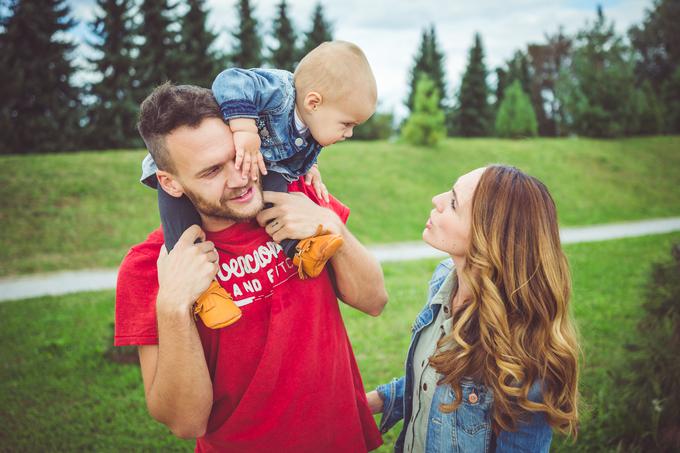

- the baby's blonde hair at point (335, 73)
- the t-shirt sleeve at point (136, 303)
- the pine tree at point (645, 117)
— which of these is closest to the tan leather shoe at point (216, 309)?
the t-shirt sleeve at point (136, 303)

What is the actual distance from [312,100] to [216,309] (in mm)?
1199

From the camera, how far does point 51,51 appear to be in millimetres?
24656

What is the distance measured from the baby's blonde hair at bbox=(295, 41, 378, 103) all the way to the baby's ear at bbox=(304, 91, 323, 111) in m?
0.02

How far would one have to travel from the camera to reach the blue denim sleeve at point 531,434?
5.43ft

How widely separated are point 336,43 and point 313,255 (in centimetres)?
122

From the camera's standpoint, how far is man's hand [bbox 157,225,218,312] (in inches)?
60.2

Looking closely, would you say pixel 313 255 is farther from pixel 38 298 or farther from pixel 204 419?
pixel 38 298

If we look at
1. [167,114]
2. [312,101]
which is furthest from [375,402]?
[167,114]

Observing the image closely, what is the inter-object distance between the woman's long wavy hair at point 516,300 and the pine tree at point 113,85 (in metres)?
25.1

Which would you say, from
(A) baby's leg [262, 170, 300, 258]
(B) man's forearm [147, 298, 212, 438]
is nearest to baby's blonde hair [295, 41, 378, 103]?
(A) baby's leg [262, 170, 300, 258]

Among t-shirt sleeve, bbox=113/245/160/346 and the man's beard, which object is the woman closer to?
the man's beard

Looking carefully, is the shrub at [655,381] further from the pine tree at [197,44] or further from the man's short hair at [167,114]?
the pine tree at [197,44]

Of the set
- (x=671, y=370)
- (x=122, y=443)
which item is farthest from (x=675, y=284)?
(x=122, y=443)

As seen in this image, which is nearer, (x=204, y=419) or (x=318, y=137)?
(x=204, y=419)
